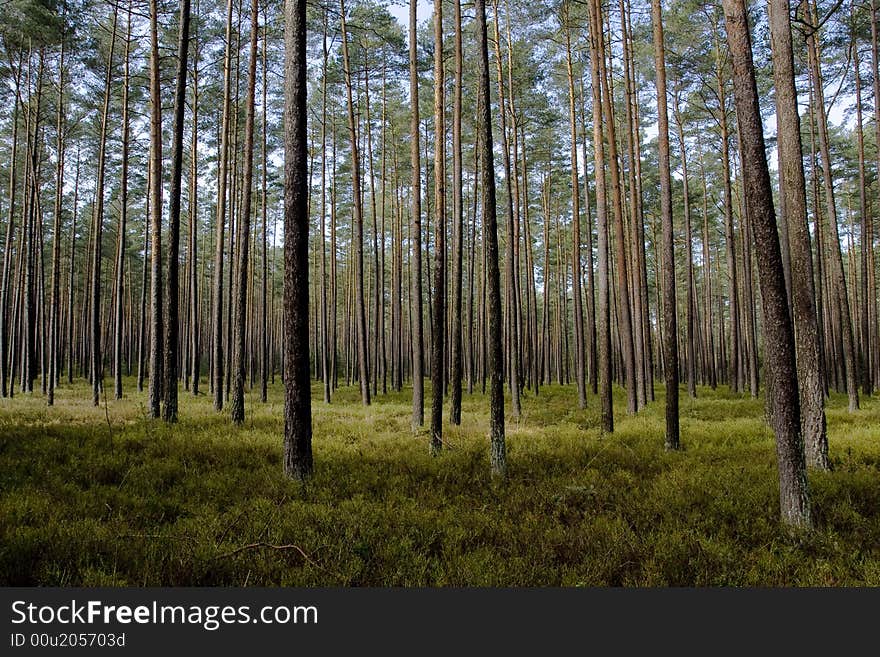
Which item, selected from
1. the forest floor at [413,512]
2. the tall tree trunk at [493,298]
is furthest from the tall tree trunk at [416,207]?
the tall tree trunk at [493,298]

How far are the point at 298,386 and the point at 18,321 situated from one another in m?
24.7

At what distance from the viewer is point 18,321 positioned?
2266 centimetres

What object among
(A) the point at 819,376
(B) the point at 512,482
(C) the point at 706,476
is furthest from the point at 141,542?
(A) the point at 819,376

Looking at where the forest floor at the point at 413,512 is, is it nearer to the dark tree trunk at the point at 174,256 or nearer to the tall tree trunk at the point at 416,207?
the dark tree trunk at the point at 174,256

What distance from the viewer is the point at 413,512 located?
17.6 ft

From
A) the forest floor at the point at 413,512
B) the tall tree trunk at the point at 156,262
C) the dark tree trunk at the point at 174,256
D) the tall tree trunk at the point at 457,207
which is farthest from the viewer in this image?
the tall tree trunk at the point at 457,207

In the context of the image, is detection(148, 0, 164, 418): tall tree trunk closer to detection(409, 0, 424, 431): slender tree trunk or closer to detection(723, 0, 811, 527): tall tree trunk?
detection(409, 0, 424, 431): slender tree trunk

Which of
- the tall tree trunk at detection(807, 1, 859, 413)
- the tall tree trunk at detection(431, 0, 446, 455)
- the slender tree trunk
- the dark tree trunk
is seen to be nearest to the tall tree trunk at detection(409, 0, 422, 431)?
the slender tree trunk

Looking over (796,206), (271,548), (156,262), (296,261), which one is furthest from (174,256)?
(796,206)

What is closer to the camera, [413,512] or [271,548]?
[271,548]

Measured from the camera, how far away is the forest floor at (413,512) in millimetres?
3947

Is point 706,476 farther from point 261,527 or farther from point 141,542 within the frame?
point 141,542

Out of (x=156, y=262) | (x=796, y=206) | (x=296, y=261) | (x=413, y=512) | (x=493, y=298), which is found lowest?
(x=413, y=512)

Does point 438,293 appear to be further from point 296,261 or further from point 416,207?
point 296,261
